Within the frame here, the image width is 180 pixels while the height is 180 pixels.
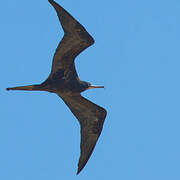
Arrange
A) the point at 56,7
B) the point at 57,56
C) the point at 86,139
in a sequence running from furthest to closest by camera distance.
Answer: the point at 86,139, the point at 57,56, the point at 56,7

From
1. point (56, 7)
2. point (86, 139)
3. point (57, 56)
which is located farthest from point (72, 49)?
point (86, 139)

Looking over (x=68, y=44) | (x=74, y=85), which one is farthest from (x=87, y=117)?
(x=68, y=44)

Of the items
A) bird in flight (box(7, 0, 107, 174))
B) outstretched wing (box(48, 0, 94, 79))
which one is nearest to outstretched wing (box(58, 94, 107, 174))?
bird in flight (box(7, 0, 107, 174))

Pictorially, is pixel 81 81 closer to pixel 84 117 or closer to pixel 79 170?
pixel 84 117

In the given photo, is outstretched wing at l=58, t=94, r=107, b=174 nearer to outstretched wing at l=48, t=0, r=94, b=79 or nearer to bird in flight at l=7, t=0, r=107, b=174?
bird in flight at l=7, t=0, r=107, b=174

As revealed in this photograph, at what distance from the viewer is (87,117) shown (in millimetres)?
17500

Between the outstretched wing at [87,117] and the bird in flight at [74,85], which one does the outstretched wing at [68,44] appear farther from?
the outstretched wing at [87,117]

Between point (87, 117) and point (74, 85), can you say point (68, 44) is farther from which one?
point (87, 117)

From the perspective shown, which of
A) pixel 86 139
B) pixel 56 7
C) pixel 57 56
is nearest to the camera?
pixel 56 7

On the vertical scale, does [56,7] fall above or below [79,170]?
above

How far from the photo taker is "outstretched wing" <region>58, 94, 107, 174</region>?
17344mm

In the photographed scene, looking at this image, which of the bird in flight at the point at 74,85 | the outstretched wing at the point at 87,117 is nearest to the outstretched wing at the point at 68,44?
the bird in flight at the point at 74,85

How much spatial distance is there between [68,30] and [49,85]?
5.70 ft

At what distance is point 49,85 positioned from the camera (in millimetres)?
16328
